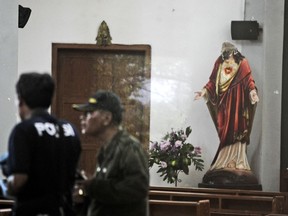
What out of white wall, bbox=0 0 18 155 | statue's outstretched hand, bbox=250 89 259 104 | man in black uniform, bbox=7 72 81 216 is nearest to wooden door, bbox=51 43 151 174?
statue's outstretched hand, bbox=250 89 259 104

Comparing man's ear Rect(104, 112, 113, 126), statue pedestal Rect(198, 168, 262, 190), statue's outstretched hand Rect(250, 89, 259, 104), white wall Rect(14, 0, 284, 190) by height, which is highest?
A: white wall Rect(14, 0, 284, 190)

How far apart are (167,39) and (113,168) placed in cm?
802

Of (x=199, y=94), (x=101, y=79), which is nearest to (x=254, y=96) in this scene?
(x=199, y=94)

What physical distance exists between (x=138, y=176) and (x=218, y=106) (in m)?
7.35

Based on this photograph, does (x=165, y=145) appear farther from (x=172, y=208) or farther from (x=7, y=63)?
(x=172, y=208)

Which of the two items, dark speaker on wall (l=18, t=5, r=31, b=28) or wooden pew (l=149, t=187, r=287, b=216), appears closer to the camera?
wooden pew (l=149, t=187, r=287, b=216)

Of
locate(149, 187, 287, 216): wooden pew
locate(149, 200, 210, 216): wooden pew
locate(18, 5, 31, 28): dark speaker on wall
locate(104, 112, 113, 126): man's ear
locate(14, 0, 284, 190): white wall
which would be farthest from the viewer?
locate(14, 0, 284, 190): white wall

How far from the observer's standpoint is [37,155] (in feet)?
10.8

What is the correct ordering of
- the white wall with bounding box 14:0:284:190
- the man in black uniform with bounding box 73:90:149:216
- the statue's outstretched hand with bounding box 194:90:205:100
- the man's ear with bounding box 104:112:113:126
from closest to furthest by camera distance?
1. the man in black uniform with bounding box 73:90:149:216
2. the man's ear with bounding box 104:112:113:126
3. the statue's outstretched hand with bounding box 194:90:205:100
4. the white wall with bounding box 14:0:284:190

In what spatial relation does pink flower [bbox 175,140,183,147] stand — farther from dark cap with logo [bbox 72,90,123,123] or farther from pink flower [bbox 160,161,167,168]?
dark cap with logo [bbox 72,90,123,123]

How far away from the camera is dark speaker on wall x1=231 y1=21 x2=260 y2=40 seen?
36.3 ft

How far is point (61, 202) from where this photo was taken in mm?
3432

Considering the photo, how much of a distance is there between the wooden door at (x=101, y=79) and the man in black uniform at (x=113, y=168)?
785cm

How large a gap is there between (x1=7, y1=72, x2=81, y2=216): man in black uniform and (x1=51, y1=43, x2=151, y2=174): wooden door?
8.19m
